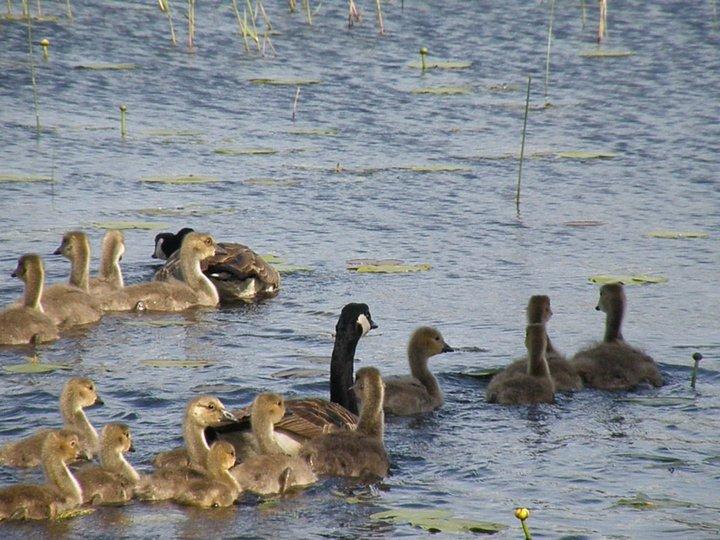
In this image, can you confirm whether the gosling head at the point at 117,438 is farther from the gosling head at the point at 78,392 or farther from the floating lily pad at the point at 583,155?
the floating lily pad at the point at 583,155

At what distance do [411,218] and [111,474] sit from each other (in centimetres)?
838

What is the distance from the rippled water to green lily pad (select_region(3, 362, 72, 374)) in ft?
0.31

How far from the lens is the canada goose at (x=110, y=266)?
14.5 metres

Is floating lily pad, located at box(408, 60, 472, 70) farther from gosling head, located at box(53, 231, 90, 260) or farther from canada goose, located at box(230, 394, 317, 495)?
canada goose, located at box(230, 394, 317, 495)

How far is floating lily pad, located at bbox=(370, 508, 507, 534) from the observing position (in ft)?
30.0

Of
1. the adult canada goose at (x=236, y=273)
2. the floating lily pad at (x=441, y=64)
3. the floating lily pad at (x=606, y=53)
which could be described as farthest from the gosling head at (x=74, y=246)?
the floating lily pad at (x=606, y=53)

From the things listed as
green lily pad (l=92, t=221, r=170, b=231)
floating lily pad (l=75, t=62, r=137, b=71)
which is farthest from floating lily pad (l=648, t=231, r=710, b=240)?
floating lily pad (l=75, t=62, r=137, b=71)

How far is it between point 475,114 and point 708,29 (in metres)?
7.27

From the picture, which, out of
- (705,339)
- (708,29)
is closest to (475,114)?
(708,29)

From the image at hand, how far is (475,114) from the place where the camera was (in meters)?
22.2

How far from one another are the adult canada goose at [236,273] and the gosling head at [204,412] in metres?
5.06

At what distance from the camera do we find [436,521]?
9273mm

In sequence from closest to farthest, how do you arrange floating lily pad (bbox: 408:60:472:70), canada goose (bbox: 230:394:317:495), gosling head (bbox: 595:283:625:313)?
canada goose (bbox: 230:394:317:495) < gosling head (bbox: 595:283:625:313) < floating lily pad (bbox: 408:60:472:70)

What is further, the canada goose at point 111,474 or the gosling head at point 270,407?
the gosling head at point 270,407
